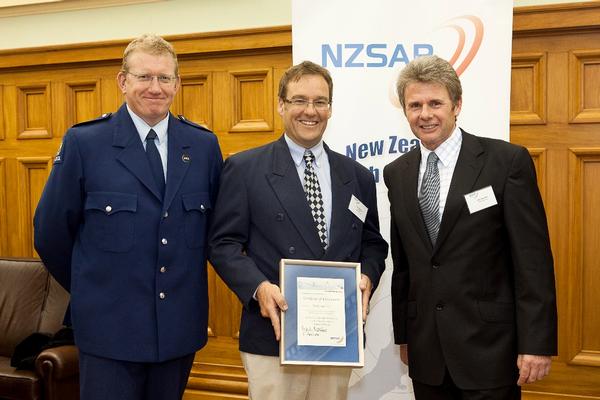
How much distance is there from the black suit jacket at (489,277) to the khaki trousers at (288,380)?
351 mm

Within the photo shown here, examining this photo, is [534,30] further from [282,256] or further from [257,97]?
[282,256]

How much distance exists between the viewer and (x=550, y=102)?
3438 mm

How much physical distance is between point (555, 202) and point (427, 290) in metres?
1.74

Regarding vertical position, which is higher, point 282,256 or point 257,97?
point 257,97

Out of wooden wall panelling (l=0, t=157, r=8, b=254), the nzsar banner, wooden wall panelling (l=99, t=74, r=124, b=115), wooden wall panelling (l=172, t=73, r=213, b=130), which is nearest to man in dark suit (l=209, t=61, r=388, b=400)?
the nzsar banner

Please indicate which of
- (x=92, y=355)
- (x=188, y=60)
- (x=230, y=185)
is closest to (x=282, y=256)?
(x=230, y=185)

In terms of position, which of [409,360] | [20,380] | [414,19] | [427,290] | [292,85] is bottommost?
[20,380]

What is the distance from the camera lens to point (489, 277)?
6.50 ft

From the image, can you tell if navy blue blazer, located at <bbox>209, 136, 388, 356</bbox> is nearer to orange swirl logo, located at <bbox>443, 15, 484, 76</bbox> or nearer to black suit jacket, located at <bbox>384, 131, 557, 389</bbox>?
black suit jacket, located at <bbox>384, 131, 557, 389</bbox>

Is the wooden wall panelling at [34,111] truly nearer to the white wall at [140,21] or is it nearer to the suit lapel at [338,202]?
the white wall at [140,21]

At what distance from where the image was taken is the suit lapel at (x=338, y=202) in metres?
2.18

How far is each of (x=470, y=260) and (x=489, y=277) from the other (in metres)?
0.08

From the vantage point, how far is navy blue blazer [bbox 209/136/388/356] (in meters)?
2.14

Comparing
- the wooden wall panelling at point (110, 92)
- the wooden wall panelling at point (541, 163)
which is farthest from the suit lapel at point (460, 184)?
the wooden wall panelling at point (110, 92)
